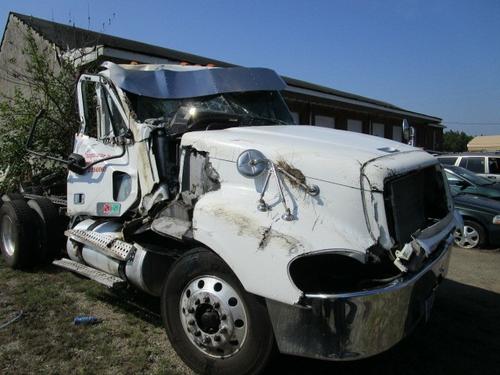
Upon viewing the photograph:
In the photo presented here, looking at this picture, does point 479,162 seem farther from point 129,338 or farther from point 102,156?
point 129,338

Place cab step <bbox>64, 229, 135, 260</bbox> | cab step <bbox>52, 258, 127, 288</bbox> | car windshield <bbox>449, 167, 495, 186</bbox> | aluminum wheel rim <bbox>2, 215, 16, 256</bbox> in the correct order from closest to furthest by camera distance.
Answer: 1. cab step <bbox>64, 229, 135, 260</bbox>
2. cab step <bbox>52, 258, 127, 288</bbox>
3. aluminum wheel rim <bbox>2, 215, 16, 256</bbox>
4. car windshield <bbox>449, 167, 495, 186</bbox>

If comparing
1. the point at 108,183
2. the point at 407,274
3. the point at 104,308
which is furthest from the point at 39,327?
the point at 407,274

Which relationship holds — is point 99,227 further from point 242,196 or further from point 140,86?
point 242,196

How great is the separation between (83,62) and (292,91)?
11.0m

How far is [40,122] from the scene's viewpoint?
926cm

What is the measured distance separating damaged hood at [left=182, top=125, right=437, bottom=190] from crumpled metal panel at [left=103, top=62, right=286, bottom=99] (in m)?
0.73

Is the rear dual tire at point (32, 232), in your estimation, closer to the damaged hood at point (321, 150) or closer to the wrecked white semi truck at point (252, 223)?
the wrecked white semi truck at point (252, 223)

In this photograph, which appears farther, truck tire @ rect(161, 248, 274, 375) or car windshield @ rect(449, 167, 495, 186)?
car windshield @ rect(449, 167, 495, 186)

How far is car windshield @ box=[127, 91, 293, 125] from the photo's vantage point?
4.82 m

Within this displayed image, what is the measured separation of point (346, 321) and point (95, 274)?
9.39 feet

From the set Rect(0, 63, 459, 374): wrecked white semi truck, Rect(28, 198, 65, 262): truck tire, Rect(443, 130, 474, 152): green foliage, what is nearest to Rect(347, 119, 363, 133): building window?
Rect(28, 198, 65, 262): truck tire

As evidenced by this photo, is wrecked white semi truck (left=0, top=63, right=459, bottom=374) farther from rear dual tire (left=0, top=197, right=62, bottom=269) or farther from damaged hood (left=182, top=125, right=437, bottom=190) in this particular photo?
rear dual tire (left=0, top=197, right=62, bottom=269)

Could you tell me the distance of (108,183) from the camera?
509 cm

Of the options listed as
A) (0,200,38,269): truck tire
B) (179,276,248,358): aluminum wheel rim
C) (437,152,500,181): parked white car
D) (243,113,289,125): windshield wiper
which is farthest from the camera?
(437,152,500,181): parked white car
